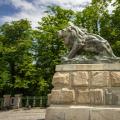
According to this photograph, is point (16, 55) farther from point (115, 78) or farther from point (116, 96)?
point (116, 96)

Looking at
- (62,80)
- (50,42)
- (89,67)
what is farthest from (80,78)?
(50,42)

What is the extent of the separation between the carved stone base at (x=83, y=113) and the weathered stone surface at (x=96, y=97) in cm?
19

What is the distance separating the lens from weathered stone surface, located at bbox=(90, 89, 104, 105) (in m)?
8.88

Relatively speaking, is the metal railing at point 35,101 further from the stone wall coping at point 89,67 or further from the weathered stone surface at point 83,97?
the weathered stone surface at point 83,97

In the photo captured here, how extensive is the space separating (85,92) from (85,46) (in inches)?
65.5

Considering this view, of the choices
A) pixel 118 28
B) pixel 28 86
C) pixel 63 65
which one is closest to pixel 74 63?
pixel 63 65

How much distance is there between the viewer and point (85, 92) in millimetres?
8977

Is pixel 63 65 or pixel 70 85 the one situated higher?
pixel 63 65

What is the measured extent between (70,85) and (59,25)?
894 inches

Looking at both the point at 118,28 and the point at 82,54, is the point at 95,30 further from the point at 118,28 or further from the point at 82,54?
the point at 82,54

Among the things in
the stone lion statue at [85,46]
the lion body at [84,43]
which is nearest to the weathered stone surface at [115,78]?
the stone lion statue at [85,46]

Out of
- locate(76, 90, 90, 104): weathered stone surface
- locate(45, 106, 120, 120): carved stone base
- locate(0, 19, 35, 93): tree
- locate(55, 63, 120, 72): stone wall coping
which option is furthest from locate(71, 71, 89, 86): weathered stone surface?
locate(0, 19, 35, 93): tree

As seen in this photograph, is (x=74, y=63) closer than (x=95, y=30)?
Yes

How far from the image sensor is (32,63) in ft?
109
